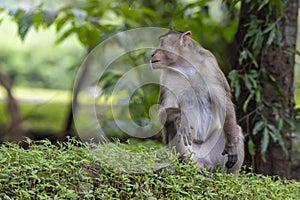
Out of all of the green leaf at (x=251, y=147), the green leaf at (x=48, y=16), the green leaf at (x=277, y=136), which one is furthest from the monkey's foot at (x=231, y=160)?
the green leaf at (x=48, y=16)

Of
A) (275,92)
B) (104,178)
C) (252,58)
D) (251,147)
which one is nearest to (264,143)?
(251,147)

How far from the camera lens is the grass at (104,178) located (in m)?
2.94

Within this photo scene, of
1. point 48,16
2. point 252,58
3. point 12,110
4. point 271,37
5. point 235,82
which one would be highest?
point 48,16

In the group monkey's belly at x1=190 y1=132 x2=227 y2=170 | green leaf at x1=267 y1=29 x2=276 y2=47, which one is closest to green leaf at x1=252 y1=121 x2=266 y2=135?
green leaf at x1=267 y1=29 x2=276 y2=47

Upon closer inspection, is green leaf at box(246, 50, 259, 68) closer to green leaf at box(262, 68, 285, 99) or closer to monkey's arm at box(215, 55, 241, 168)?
green leaf at box(262, 68, 285, 99)

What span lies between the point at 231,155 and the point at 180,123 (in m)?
0.52

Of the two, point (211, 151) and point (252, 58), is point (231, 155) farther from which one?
point (252, 58)

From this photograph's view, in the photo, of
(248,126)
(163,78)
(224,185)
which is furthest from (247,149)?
(224,185)

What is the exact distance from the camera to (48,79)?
14992mm

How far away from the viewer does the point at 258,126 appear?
203 inches

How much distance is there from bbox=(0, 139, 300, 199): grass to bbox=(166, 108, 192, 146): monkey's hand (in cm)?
28

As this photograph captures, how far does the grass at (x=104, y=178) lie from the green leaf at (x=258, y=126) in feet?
4.75

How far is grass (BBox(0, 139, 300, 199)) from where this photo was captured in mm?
2943

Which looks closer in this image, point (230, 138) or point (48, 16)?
point (230, 138)
